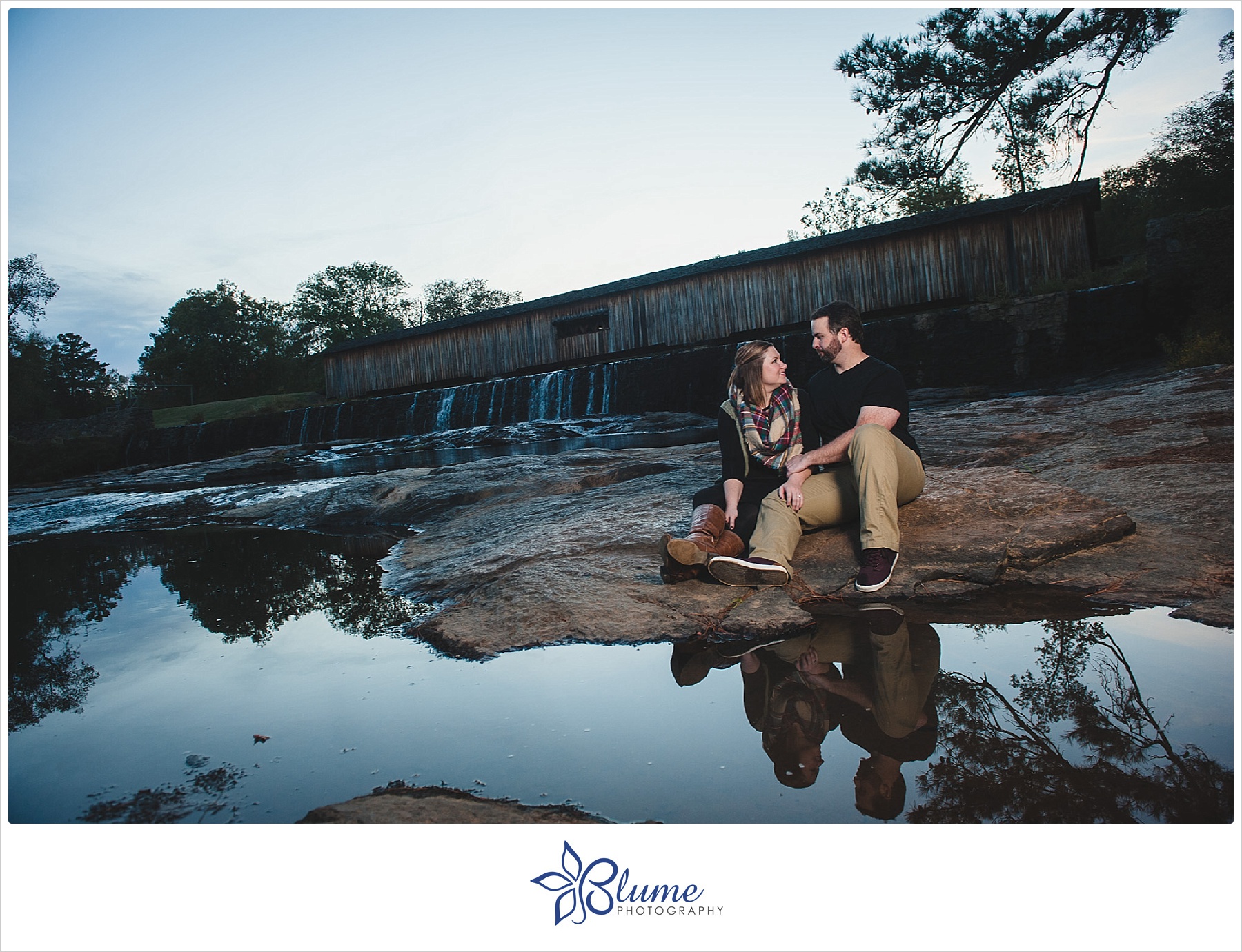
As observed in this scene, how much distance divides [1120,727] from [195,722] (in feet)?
7.64

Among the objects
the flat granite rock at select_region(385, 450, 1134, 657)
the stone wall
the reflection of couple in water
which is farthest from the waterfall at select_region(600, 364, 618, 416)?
the reflection of couple in water

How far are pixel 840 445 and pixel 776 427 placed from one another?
0.31 metres

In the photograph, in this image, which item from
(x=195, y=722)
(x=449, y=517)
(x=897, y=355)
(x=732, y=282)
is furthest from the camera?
(x=732, y=282)

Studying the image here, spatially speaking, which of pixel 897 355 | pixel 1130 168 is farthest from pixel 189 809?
pixel 1130 168

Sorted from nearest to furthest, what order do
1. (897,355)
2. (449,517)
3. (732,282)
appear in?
(449,517) → (897,355) → (732,282)

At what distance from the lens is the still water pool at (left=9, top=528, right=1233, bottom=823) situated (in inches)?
54.7

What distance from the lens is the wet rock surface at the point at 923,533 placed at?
2.55 meters

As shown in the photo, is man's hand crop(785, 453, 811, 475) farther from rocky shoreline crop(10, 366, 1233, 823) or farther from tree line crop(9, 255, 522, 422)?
Result: tree line crop(9, 255, 522, 422)

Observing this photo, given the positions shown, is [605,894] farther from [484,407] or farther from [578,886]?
[484,407]

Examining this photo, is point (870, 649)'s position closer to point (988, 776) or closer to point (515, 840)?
point (988, 776)

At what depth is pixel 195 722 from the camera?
6.46 feet

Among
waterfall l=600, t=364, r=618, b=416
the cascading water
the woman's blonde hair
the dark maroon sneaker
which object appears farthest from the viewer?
waterfall l=600, t=364, r=618, b=416

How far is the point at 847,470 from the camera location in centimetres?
312

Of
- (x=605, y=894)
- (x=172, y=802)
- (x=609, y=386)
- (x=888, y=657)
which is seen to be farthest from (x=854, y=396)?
(x=609, y=386)
